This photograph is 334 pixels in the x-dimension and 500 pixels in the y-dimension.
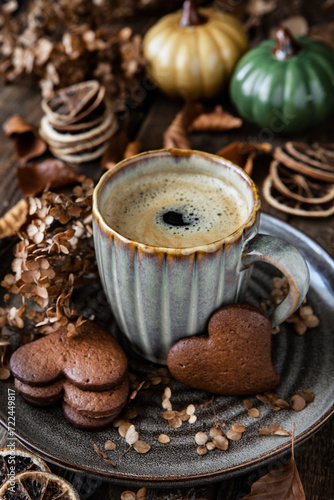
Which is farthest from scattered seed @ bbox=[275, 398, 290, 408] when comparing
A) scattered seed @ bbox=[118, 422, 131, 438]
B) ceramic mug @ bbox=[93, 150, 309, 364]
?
scattered seed @ bbox=[118, 422, 131, 438]

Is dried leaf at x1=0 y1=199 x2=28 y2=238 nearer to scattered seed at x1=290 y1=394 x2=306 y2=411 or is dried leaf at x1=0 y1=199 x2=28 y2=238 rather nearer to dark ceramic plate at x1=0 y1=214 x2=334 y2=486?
dark ceramic plate at x1=0 y1=214 x2=334 y2=486

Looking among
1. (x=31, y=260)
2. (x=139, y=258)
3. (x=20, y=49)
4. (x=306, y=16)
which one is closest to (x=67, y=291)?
(x=31, y=260)

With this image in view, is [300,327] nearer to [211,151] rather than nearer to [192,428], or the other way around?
[192,428]

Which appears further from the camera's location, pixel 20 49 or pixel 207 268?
pixel 20 49

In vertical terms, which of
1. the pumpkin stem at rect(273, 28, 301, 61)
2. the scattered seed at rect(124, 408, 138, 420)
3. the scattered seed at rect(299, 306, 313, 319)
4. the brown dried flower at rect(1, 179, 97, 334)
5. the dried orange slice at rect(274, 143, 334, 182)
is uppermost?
the pumpkin stem at rect(273, 28, 301, 61)

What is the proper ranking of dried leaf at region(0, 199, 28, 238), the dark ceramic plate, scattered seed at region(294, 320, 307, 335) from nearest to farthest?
the dark ceramic plate → scattered seed at region(294, 320, 307, 335) → dried leaf at region(0, 199, 28, 238)

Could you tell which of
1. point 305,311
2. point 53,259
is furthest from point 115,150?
point 305,311

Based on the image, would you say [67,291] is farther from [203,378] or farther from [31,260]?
[203,378]
